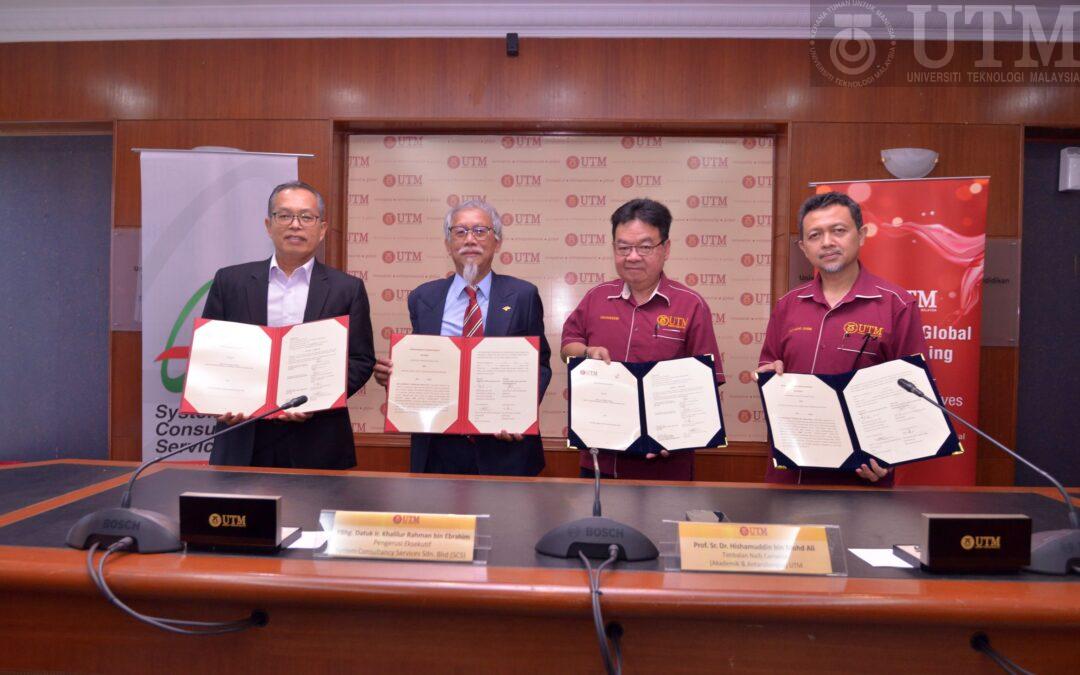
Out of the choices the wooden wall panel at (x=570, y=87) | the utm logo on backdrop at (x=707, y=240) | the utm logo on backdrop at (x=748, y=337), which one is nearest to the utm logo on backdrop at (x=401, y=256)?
the wooden wall panel at (x=570, y=87)

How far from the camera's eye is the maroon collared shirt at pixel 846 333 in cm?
194

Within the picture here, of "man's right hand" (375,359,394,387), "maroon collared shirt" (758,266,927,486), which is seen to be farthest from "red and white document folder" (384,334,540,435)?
"maroon collared shirt" (758,266,927,486)

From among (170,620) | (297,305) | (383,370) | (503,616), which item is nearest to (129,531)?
(170,620)

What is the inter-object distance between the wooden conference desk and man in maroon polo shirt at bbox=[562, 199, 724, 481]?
120 cm

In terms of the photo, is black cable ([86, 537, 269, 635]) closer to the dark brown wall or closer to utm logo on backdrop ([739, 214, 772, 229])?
the dark brown wall

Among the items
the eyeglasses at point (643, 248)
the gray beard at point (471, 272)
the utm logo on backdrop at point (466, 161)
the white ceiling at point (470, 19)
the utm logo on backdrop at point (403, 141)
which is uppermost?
the white ceiling at point (470, 19)

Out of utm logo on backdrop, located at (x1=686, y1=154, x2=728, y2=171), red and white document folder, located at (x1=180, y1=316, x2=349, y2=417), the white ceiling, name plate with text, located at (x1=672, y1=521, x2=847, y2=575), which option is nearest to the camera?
name plate with text, located at (x1=672, y1=521, x2=847, y2=575)

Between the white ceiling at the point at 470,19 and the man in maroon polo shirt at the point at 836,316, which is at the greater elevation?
the white ceiling at the point at 470,19

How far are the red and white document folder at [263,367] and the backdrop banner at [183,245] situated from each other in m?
1.50

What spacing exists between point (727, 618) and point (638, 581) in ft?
0.41

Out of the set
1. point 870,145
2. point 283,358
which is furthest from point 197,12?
point 870,145

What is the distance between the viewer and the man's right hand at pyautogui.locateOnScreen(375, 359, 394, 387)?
2023 millimetres

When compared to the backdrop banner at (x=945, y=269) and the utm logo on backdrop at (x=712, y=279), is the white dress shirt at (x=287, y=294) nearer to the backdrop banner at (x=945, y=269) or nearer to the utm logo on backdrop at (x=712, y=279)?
the utm logo on backdrop at (x=712, y=279)

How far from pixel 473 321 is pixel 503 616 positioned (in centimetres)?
145
